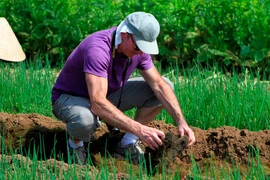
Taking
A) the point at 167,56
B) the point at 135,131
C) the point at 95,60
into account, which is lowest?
the point at 167,56

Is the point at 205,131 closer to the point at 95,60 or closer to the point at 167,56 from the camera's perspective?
the point at 95,60

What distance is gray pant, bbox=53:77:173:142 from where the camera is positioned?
4.65 m

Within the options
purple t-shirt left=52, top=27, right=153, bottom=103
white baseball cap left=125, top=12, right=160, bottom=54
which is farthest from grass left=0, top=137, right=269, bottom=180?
white baseball cap left=125, top=12, right=160, bottom=54

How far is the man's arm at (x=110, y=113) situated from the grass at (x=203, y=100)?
104cm

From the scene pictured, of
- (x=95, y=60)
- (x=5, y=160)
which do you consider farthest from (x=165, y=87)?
(x=5, y=160)

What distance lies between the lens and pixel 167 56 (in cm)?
749

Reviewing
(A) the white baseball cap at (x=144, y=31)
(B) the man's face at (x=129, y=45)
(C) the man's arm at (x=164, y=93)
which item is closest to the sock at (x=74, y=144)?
(C) the man's arm at (x=164, y=93)

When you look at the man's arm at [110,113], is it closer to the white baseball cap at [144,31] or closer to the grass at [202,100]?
the white baseball cap at [144,31]

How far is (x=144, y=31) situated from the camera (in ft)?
14.5

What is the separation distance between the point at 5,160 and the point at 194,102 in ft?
5.82

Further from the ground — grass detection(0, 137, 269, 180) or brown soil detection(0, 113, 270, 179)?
grass detection(0, 137, 269, 180)

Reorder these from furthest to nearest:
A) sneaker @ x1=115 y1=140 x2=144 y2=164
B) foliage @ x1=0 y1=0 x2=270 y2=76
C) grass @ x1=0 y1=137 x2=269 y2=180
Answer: foliage @ x1=0 y1=0 x2=270 y2=76, sneaker @ x1=115 y1=140 x2=144 y2=164, grass @ x1=0 y1=137 x2=269 y2=180

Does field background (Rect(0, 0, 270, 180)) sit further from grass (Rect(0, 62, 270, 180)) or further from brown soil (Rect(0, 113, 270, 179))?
brown soil (Rect(0, 113, 270, 179))

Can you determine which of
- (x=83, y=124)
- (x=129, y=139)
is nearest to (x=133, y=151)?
(x=129, y=139)
